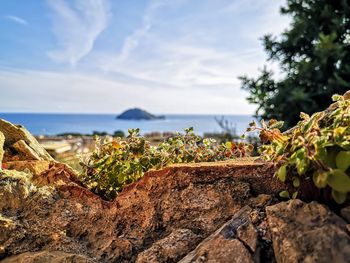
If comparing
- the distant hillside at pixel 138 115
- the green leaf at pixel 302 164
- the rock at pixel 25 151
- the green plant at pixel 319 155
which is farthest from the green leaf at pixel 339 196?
the distant hillside at pixel 138 115

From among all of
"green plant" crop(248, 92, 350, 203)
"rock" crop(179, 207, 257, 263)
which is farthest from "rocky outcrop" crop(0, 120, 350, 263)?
"green plant" crop(248, 92, 350, 203)

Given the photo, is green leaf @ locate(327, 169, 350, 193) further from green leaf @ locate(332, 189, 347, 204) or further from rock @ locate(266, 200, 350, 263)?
rock @ locate(266, 200, 350, 263)

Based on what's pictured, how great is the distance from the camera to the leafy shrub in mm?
2377

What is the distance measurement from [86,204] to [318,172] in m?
1.30

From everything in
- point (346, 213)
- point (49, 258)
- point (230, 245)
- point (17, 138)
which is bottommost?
point (49, 258)

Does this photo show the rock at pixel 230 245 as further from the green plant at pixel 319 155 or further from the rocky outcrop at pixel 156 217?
the green plant at pixel 319 155

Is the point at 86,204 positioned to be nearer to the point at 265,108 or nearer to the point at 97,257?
the point at 97,257

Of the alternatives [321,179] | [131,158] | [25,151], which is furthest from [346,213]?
[25,151]

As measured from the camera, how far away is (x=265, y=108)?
8.66 m

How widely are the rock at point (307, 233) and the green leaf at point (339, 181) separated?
15cm

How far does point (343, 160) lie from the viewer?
1413mm

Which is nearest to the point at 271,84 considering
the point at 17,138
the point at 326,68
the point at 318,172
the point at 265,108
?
the point at 265,108

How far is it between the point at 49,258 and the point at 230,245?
3.13 feet

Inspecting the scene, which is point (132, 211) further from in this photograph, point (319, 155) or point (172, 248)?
point (319, 155)
